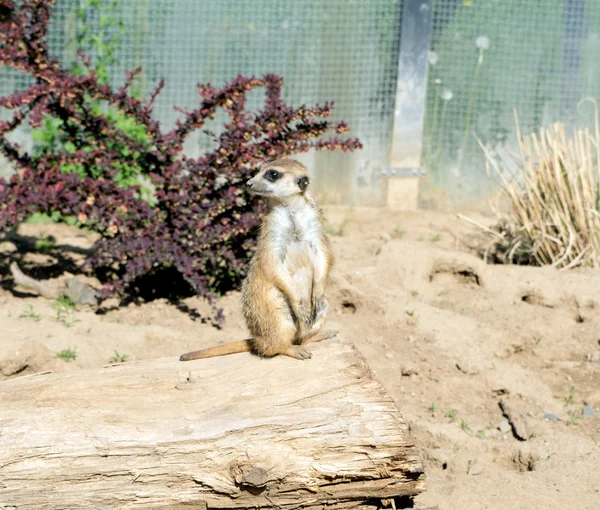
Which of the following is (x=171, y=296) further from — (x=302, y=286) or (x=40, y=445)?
(x=40, y=445)

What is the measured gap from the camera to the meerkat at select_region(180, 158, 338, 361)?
3455mm

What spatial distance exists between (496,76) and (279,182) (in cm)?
408

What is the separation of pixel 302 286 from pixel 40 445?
4.45ft

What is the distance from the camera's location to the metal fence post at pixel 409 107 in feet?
22.1

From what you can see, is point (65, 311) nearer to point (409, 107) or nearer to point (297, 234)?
point (297, 234)

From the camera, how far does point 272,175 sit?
3584mm

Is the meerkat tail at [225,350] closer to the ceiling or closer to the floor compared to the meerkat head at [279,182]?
closer to the floor

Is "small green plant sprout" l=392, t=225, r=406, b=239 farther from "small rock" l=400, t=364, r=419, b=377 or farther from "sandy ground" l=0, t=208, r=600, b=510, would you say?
"small rock" l=400, t=364, r=419, b=377

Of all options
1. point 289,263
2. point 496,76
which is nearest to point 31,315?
point 289,263

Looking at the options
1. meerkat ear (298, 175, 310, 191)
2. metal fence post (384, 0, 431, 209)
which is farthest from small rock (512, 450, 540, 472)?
metal fence post (384, 0, 431, 209)

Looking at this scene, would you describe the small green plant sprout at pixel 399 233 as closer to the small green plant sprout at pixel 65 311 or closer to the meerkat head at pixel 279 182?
the small green plant sprout at pixel 65 311

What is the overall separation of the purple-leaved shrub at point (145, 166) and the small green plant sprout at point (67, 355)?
0.67 metres

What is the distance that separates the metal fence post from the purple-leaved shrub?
6.98 ft

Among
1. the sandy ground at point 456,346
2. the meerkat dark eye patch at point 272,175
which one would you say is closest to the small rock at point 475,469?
the sandy ground at point 456,346
